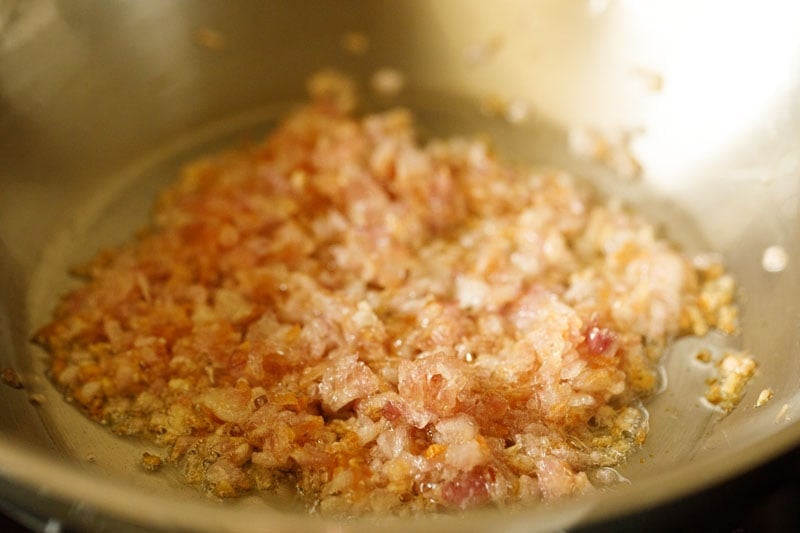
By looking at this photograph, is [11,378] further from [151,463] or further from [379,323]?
[379,323]

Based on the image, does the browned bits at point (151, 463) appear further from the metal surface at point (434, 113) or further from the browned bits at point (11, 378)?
the browned bits at point (11, 378)

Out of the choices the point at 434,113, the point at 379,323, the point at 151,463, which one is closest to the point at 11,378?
the point at 151,463

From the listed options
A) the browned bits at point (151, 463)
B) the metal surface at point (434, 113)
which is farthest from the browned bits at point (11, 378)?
the browned bits at point (151, 463)

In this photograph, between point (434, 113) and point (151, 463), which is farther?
point (434, 113)

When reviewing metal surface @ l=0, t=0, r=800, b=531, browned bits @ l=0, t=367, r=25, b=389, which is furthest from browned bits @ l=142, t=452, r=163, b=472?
browned bits @ l=0, t=367, r=25, b=389

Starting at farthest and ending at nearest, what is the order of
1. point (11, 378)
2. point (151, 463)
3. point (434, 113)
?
1. point (434, 113)
2. point (11, 378)
3. point (151, 463)

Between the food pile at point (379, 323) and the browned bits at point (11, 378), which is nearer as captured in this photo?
the food pile at point (379, 323)

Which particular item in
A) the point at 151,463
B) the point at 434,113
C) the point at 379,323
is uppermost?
the point at 434,113

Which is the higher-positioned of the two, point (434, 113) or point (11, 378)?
point (434, 113)

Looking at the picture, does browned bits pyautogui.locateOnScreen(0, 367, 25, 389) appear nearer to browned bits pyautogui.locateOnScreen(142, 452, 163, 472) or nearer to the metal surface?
the metal surface
